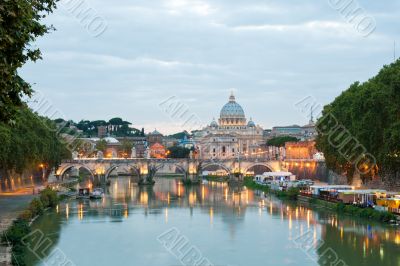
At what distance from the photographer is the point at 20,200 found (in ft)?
182

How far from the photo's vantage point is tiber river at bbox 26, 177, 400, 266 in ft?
109

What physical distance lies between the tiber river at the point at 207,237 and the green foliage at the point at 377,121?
5255mm

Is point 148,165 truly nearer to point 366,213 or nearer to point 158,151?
point 366,213

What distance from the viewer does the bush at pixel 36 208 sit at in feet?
153

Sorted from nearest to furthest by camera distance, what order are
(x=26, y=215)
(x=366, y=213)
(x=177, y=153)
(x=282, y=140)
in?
(x=26, y=215), (x=366, y=213), (x=282, y=140), (x=177, y=153)

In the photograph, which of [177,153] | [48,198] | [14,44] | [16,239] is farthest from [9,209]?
[177,153]

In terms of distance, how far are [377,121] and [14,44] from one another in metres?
38.2

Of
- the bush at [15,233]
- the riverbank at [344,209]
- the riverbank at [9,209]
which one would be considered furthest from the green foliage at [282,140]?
the bush at [15,233]

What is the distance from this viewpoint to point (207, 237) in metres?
40.8

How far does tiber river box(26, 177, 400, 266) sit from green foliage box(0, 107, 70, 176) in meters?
4.96

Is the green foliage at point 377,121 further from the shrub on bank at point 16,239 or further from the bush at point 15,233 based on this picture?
the shrub on bank at point 16,239

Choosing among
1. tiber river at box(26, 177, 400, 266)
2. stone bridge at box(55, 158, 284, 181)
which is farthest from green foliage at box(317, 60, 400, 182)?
stone bridge at box(55, 158, 284, 181)

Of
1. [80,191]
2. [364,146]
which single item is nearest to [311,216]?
[364,146]

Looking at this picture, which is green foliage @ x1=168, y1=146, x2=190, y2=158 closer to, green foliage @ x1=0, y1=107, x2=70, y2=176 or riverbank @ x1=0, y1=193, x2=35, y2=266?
green foliage @ x1=0, y1=107, x2=70, y2=176
